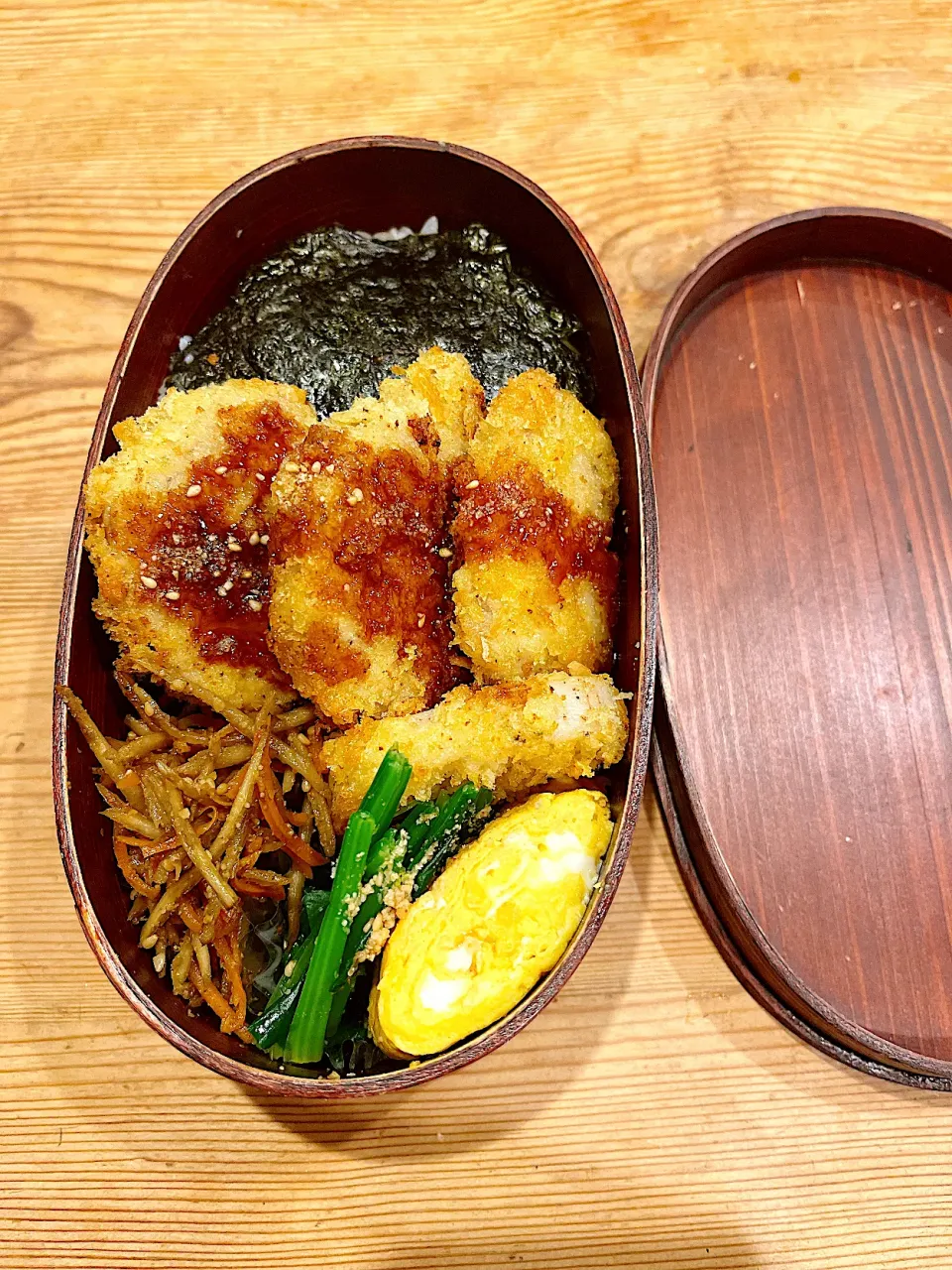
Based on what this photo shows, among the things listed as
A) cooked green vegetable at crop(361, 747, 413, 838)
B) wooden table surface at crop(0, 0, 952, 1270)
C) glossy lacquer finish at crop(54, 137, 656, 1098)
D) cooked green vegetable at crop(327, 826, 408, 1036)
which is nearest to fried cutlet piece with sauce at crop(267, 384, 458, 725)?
cooked green vegetable at crop(361, 747, 413, 838)

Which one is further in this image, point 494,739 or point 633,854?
point 633,854

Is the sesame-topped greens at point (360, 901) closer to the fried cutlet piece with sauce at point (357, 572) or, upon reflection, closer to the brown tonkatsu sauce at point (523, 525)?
the fried cutlet piece with sauce at point (357, 572)

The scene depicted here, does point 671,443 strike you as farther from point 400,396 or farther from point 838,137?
A: point 838,137

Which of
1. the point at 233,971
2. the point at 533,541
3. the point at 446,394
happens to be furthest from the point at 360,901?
the point at 446,394

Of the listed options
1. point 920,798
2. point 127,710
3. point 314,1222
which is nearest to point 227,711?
point 127,710

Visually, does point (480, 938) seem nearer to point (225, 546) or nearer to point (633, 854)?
point (633, 854)

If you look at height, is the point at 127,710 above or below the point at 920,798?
above
